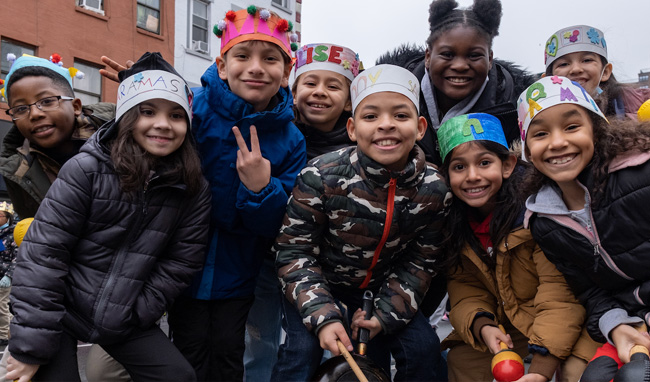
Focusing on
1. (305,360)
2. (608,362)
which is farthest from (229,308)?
(608,362)

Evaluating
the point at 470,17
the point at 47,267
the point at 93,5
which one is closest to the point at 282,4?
the point at 93,5

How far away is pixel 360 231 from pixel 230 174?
0.76 metres

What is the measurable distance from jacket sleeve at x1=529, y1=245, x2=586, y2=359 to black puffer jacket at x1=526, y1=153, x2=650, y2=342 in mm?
68

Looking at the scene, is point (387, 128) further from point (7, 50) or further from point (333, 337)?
point (7, 50)

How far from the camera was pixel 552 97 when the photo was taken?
2457mm

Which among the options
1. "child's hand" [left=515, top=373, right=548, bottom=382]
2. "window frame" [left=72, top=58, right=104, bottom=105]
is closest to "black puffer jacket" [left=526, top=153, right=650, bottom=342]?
"child's hand" [left=515, top=373, right=548, bottom=382]

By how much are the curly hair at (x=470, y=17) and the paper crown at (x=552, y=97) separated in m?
0.94

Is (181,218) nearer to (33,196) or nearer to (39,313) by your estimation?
(39,313)

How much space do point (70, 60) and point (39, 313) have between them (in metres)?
12.3

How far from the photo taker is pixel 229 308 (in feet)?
9.55

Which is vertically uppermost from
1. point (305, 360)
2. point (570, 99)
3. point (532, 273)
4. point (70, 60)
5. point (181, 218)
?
point (70, 60)

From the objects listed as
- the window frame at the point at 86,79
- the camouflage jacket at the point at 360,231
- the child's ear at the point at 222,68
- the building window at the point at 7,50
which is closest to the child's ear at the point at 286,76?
the child's ear at the point at 222,68

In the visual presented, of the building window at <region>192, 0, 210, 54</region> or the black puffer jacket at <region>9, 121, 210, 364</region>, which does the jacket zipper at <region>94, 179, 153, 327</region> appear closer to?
the black puffer jacket at <region>9, 121, 210, 364</region>

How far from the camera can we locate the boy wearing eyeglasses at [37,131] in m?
3.01
